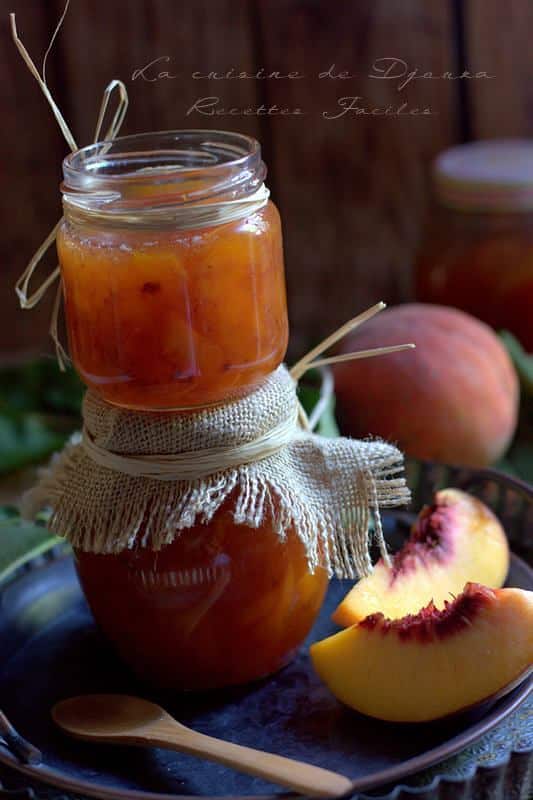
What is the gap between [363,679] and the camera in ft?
2.06

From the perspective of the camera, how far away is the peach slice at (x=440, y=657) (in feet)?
1.99

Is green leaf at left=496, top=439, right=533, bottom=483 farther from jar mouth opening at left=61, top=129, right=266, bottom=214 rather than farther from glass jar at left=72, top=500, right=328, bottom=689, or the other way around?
jar mouth opening at left=61, top=129, right=266, bottom=214

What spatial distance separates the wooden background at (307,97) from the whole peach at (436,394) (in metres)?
0.18

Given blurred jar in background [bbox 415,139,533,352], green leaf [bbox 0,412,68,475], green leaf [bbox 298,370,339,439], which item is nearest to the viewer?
green leaf [bbox 298,370,339,439]

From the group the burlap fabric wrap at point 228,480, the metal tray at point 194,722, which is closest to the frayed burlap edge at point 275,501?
the burlap fabric wrap at point 228,480

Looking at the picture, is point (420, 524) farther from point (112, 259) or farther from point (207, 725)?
point (112, 259)

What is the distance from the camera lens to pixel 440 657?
2.02 ft

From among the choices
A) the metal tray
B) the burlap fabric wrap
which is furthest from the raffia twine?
the metal tray

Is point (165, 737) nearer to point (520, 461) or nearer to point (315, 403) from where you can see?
point (315, 403)

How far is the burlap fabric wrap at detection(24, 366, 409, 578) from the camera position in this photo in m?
0.63

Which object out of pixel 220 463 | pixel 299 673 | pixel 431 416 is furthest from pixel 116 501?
pixel 431 416

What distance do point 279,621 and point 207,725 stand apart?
3.2 inches

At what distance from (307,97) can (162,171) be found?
2.36ft

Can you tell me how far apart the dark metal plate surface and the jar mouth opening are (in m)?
0.33
